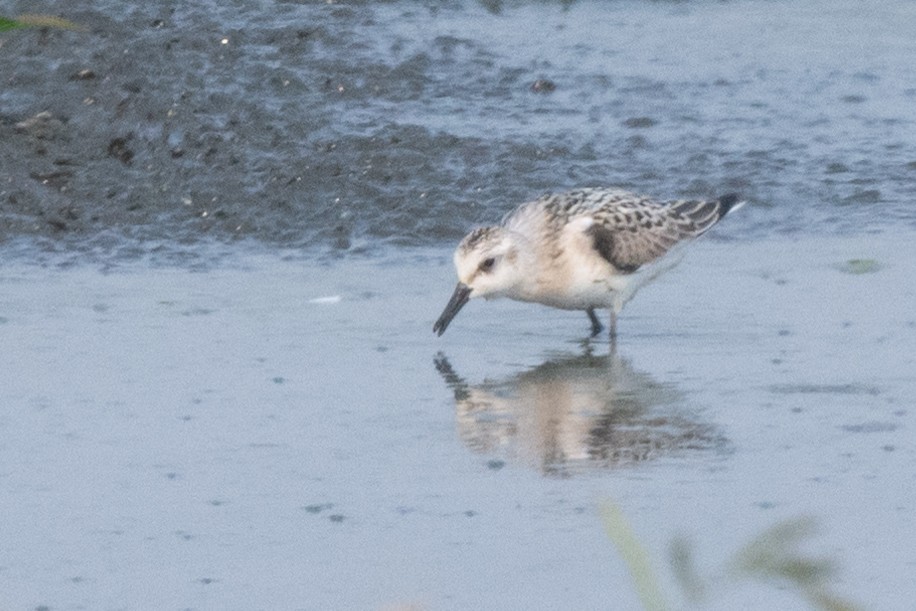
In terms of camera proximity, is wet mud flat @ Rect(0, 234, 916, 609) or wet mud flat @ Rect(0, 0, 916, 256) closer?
wet mud flat @ Rect(0, 234, 916, 609)

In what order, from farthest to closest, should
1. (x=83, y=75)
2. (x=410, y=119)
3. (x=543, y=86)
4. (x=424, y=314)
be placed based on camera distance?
(x=543, y=86)
(x=83, y=75)
(x=410, y=119)
(x=424, y=314)

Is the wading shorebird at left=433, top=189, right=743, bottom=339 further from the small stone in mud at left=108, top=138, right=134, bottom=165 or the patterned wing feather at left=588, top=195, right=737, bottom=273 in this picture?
the small stone in mud at left=108, top=138, right=134, bottom=165

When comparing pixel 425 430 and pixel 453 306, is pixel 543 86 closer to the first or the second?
pixel 453 306

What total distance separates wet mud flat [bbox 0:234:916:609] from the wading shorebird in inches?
6.5

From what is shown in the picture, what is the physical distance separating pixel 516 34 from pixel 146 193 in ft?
12.3

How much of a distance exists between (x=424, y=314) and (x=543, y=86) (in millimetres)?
3924

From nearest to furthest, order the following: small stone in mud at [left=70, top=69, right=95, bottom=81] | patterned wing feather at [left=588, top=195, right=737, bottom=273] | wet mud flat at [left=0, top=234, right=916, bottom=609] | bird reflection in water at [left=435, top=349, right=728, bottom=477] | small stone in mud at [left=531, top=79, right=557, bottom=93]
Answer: wet mud flat at [left=0, top=234, right=916, bottom=609] → bird reflection in water at [left=435, top=349, right=728, bottom=477] → patterned wing feather at [left=588, top=195, right=737, bottom=273] → small stone in mud at [left=70, top=69, right=95, bottom=81] → small stone in mud at [left=531, top=79, right=557, bottom=93]

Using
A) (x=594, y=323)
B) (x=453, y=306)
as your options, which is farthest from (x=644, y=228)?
(x=453, y=306)

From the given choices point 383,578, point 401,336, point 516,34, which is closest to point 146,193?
point 401,336

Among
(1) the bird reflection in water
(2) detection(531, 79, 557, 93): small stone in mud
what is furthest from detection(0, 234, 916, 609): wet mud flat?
(2) detection(531, 79, 557, 93): small stone in mud

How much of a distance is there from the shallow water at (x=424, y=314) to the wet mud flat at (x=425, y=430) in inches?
0.7

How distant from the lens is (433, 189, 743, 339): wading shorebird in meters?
7.43

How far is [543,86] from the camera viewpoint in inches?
441

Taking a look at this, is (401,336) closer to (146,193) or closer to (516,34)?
(146,193)
